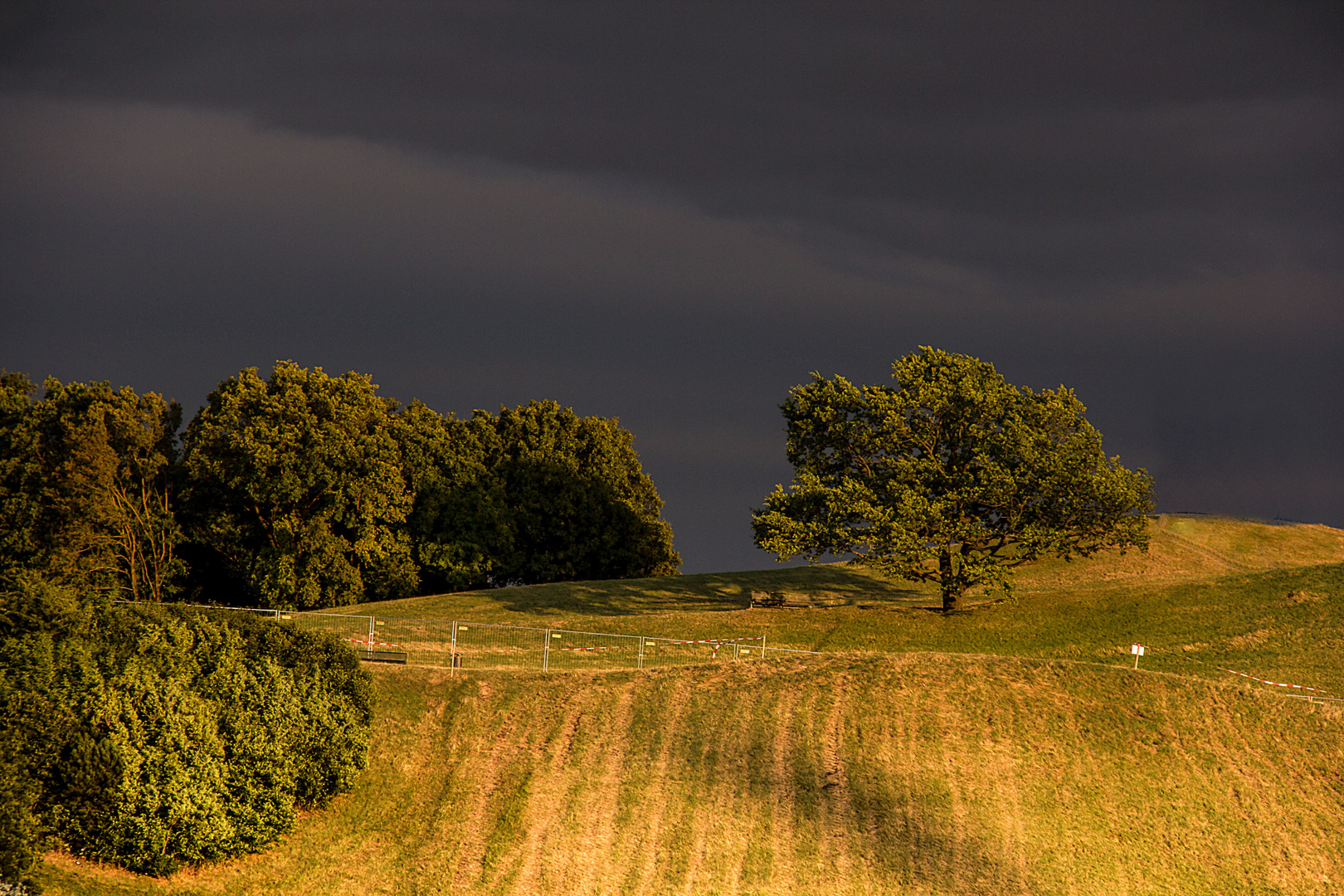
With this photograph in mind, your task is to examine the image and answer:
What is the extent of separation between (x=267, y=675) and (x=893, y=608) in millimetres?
37893

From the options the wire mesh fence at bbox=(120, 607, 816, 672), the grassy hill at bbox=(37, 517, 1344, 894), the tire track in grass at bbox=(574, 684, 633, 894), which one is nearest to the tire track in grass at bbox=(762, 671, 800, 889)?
the grassy hill at bbox=(37, 517, 1344, 894)

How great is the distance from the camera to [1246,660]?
162ft

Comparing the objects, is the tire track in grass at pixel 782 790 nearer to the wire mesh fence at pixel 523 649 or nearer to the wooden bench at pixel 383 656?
the wire mesh fence at pixel 523 649

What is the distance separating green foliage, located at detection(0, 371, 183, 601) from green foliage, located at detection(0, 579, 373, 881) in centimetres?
3874

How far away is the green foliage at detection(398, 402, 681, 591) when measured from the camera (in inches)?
2987

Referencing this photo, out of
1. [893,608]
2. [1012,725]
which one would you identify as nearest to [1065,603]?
[893,608]

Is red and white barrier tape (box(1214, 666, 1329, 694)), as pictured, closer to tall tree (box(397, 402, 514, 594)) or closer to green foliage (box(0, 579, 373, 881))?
green foliage (box(0, 579, 373, 881))

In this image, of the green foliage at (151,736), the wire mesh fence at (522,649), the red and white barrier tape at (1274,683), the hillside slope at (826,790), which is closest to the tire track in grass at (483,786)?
the hillside slope at (826,790)

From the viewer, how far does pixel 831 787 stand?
33469mm

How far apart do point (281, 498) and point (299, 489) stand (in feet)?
5.19

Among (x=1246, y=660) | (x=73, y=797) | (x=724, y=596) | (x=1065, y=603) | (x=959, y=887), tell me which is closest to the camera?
(x=73, y=797)

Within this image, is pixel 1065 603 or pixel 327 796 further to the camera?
pixel 1065 603

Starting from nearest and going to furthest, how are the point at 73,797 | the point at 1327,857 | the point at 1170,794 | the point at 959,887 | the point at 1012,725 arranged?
the point at 73,797 < the point at 959,887 < the point at 1327,857 < the point at 1170,794 < the point at 1012,725

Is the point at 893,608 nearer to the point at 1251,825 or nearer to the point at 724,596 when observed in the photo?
the point at 724,596
